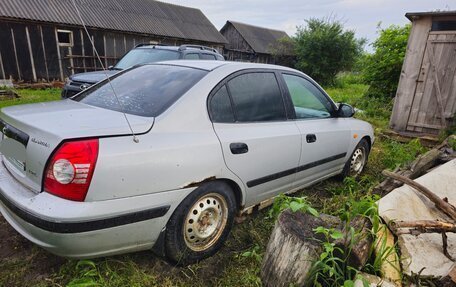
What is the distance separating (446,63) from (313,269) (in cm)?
622

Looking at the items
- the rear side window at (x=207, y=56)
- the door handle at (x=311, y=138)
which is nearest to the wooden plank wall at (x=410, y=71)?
the rear side window at (x=207, y=56)

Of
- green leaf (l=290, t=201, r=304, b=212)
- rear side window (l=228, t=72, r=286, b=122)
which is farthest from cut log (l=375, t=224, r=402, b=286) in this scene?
rear side window (l=228, t=72, r=286, b=122)

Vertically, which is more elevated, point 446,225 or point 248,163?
point 248,163

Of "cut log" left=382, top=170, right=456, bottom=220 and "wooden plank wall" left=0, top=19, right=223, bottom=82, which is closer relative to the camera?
"cut log" left=382, top=170, right=456, bottom=220

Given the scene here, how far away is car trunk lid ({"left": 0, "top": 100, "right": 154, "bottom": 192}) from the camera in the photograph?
6.13 feet

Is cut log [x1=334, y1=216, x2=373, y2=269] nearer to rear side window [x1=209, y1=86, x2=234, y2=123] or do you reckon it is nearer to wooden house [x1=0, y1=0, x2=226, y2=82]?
rear side window [x1=209, y1=86, x2=234, y2=123]

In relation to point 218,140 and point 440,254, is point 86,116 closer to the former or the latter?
point 218,140

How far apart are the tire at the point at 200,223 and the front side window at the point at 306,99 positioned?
1325 millimetres

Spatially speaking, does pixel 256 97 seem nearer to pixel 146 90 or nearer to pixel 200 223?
pixel 146 90

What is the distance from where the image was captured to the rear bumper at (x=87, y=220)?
177 centimetres

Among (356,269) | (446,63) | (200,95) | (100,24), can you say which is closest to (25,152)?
(200,95)

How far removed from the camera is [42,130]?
6.27 ft

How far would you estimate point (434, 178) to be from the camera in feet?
10.8

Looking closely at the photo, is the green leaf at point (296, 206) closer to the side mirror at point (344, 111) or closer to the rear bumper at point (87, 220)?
the rear bumper at point (87, 220)
